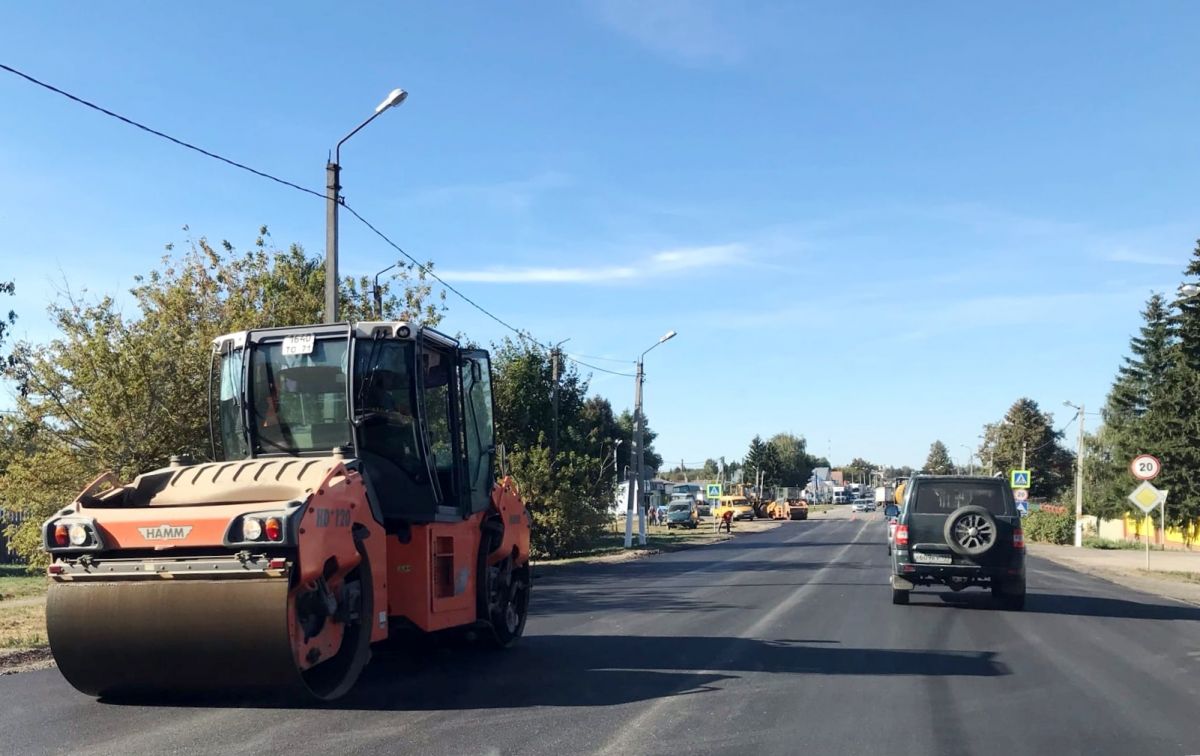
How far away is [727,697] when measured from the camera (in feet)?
28.2

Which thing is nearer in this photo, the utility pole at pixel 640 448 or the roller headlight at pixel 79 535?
the roller headlight at pixel 79 535

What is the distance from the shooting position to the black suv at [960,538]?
15.8 meters

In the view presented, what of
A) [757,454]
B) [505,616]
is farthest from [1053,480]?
[505,616]

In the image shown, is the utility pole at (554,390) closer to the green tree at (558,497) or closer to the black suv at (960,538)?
the green tree at (558,497)

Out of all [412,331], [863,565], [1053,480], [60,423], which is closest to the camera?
[412,331]

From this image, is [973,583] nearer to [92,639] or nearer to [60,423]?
[92,639]

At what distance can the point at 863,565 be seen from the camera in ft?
91.7

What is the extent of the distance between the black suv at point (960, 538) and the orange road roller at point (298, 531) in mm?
7742

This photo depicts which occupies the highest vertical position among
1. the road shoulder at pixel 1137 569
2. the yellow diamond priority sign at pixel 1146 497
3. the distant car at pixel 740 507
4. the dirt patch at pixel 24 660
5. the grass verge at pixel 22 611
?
the yellow diamond priority sign at pixel 1146 497

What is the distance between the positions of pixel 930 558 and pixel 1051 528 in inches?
1492

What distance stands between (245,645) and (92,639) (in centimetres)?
116

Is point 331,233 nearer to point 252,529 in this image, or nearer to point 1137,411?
point 252,529

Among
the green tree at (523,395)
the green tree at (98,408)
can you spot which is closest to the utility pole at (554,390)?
the green tree at (523,395)

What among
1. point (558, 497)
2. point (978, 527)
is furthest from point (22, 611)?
point (558, 497)
